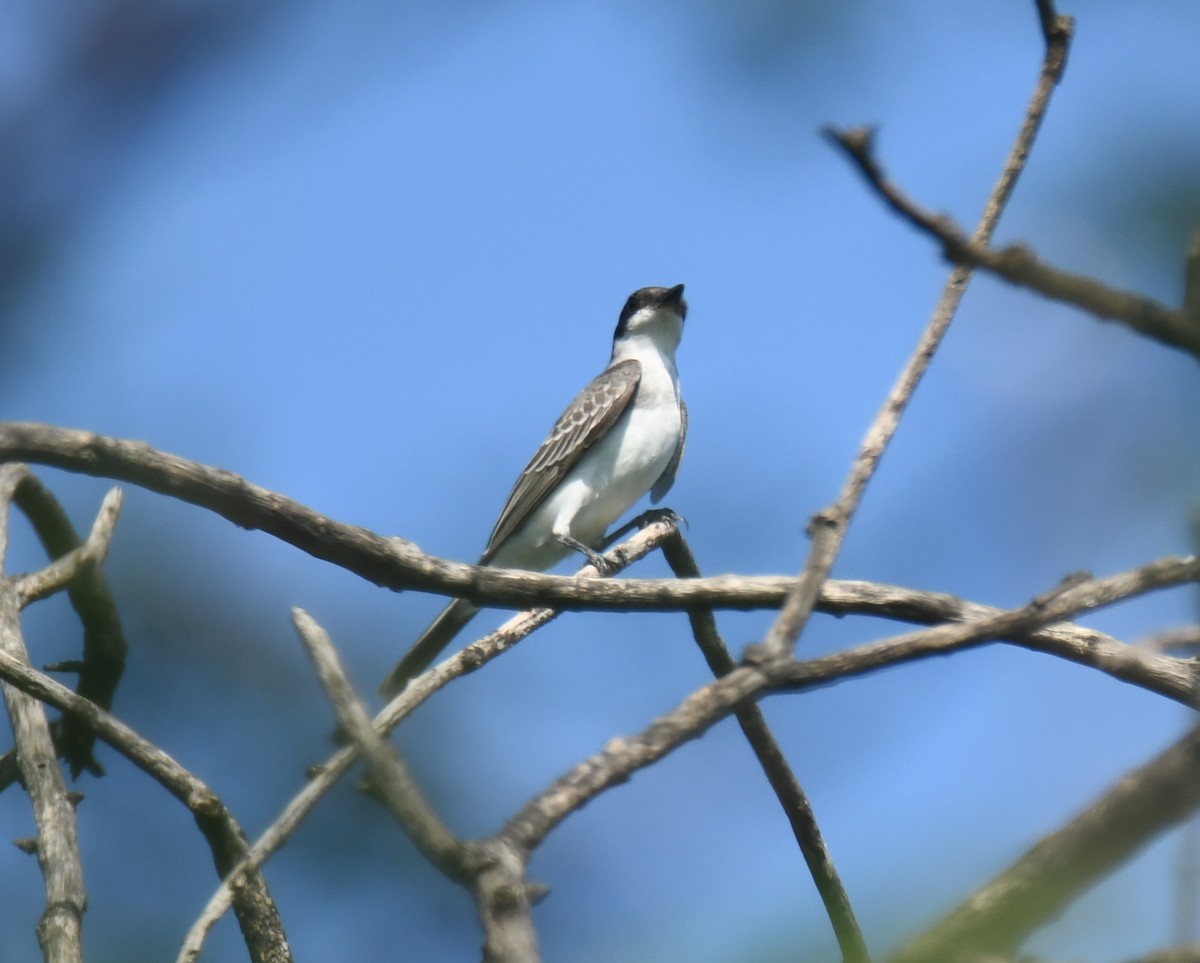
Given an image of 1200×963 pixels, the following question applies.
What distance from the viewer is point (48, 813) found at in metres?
3.63

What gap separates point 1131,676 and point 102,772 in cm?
307

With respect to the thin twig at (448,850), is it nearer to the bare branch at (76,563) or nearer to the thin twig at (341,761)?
the thin twig at (341,761)

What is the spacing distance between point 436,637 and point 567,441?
7.61ft

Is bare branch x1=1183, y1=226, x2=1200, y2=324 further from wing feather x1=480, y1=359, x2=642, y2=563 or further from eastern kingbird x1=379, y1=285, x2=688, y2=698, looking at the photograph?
wing feather x1=480, y1=359, x2=642, y2=563

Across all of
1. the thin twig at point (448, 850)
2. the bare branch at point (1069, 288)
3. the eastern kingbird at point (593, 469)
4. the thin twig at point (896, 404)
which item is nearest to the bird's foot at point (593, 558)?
the eastern kingbird at point (593, 469)

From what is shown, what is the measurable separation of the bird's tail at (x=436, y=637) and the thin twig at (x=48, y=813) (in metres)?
2.30

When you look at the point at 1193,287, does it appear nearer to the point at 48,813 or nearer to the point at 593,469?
the point at 48,813

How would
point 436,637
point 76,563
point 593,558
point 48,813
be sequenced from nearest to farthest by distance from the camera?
point 48,813 → point 76,563 → point 436,637 → point 593,558

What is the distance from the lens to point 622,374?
9133 millimetres

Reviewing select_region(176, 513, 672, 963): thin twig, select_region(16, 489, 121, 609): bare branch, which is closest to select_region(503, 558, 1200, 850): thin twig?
select_region(176, 513, 672, 963): thin twig

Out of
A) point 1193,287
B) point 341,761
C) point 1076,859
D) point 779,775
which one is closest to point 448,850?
point 1076,859

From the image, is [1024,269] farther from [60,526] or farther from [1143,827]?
[60,526]

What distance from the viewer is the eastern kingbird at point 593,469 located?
8.58 metres

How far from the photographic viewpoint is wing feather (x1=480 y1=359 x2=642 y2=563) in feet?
28.2
